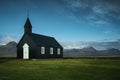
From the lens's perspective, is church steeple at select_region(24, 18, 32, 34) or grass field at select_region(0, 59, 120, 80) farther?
church steeple at select_region(24, 18, 32, 34)

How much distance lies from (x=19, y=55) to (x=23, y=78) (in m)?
41.8

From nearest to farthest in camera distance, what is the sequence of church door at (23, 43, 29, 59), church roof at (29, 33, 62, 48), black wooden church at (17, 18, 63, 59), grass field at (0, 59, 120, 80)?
1. grass field at (0, 59, 120, 80)
2. black wooden church at (17, 18, 63, 59)
3. church door at (23, 43, 29, 59)
4. church roof at (29, 33, 62, 48)


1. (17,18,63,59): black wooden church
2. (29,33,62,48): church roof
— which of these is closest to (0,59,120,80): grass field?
(17,18,63,59): black wooden church

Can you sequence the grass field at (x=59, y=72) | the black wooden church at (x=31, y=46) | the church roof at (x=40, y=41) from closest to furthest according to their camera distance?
the grass field at (x=59, y=72) < the black wooden church at (x=31, y=46) < the church roof at (x=40, y=41)

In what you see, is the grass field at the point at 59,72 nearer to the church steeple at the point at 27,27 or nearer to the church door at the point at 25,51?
the church door at the point at 25,51

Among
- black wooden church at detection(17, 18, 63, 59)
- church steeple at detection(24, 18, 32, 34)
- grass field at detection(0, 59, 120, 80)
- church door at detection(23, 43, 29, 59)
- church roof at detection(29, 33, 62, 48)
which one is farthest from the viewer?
church steeple at detection(24, 18, 32, 34)

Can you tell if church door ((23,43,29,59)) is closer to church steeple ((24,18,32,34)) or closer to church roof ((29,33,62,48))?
church roof ((29,33,62,48))

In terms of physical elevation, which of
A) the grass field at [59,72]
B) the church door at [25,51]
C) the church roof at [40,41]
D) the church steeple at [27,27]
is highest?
the church steeple at [27,27]

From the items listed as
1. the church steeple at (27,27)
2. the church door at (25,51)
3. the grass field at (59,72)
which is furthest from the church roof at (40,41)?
the grass field at (59,72)

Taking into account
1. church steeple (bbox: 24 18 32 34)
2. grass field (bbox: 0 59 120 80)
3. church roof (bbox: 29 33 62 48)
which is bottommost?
grass field (bbox: 0 59 120 80)

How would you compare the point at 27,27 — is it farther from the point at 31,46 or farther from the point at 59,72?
the point at 59,72

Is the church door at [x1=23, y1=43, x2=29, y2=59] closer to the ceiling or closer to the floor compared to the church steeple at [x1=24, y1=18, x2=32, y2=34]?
closer to the floor

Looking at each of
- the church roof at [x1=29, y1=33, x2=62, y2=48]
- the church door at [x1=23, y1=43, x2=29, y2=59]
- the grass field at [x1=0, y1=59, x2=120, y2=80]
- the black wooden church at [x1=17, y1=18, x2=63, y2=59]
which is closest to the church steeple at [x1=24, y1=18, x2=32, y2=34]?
the black wooden church at [x1=17, y1=18, x2=63, y2=59]

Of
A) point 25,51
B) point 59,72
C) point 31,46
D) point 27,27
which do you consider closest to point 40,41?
point 31,46
